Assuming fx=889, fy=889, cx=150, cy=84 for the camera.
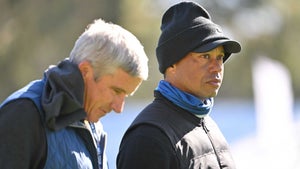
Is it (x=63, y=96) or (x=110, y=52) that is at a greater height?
(x=110, y=52)

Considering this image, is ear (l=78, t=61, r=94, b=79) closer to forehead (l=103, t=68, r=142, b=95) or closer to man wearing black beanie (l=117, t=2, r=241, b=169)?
forehead (l=103, t=68, r=142, b=95)

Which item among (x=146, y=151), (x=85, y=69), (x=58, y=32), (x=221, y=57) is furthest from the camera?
(x=58, y=32)

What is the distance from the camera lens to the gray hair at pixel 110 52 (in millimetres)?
3053

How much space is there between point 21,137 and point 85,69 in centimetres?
34

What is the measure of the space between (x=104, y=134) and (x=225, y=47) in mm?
677

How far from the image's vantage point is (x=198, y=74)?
3549 millimetres

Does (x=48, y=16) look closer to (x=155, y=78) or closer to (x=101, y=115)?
(x=155, y=78)

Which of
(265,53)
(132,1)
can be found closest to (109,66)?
(132,1)

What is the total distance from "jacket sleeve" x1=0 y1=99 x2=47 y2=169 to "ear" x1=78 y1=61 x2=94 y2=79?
22 centimetres

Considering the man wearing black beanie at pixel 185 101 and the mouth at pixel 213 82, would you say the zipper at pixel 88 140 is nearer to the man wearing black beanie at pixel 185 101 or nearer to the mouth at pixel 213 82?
the man wearing black beanie at pixel 185 101

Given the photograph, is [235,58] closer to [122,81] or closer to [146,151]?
[146,151]

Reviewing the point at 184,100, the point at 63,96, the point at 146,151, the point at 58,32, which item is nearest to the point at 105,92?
the point at 63,96

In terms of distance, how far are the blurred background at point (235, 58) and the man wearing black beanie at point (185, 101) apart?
18.9ft

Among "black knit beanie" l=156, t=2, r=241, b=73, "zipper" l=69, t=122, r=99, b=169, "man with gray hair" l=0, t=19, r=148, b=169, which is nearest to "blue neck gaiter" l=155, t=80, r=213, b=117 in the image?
"black knit beanie" l=156, t=2, r=241, b=73
